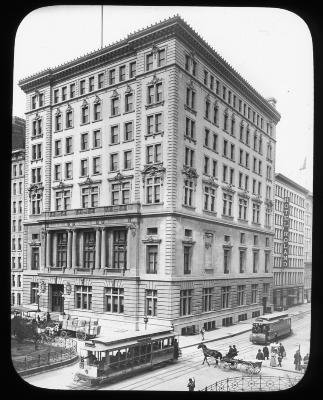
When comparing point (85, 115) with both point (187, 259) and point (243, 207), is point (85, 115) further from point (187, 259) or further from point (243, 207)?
point (243, 207)

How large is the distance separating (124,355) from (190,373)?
2.31 metres

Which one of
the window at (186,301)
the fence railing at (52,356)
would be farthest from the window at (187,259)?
the fence railing at (52,356)

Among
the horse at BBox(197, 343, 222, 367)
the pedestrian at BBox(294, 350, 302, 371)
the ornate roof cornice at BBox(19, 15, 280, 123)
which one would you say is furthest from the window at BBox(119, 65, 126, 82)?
the pedestrian at BBox(294, 350, 302, 371)

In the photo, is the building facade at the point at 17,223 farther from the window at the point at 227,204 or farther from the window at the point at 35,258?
the window at the point at 227,204

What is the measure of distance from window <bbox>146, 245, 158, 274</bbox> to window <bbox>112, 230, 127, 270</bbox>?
99 centimetres

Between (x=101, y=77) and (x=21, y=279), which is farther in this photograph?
(x=101, y=77)

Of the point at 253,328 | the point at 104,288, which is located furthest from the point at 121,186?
the point at 253,328

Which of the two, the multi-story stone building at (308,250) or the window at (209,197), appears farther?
the window at (209,197)

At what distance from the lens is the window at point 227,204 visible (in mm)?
15172

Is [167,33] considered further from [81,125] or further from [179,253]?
[179,253]

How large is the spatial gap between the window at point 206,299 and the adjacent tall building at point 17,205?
6680mm

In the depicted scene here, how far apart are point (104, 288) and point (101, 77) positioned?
8.10 meters

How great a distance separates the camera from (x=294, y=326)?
46.0ft

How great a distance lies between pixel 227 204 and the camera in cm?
1543
